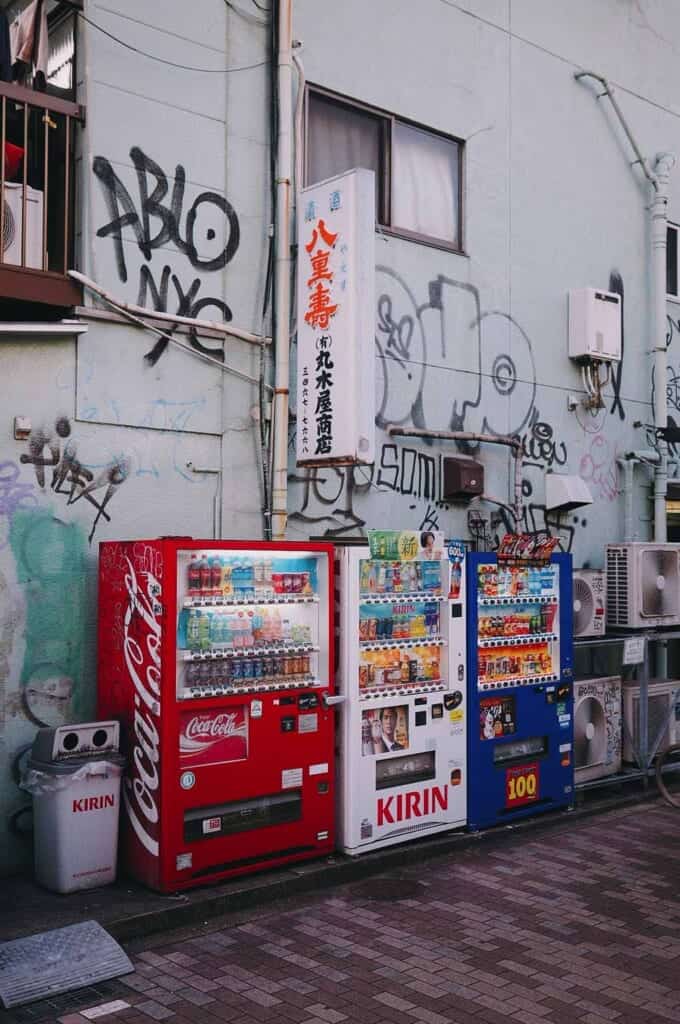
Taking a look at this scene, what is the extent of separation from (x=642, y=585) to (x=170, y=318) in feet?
18.6

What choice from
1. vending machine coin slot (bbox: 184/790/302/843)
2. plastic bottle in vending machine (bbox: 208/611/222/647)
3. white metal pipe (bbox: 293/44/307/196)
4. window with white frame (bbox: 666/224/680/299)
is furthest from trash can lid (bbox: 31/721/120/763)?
window with white frame (bbox: 666/224/680/299)

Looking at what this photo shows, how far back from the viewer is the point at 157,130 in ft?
25.4

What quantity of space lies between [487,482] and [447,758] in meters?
3.26

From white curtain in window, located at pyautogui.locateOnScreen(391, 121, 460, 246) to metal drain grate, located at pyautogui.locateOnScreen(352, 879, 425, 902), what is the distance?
20.0ft

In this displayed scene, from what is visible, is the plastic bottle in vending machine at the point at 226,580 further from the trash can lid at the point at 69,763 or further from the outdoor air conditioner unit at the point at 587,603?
the outdoor air conditioner unit at the point at 587,603

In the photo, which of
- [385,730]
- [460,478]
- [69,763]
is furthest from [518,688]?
[69,763]

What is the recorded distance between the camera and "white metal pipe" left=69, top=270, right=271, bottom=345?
729 centimetres

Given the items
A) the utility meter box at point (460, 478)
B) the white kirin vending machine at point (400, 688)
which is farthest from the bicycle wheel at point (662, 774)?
the utility meter box at point (460, 478)

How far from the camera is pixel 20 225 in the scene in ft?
23.5

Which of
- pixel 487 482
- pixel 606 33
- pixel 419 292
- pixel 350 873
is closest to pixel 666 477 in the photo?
pixel 487 482

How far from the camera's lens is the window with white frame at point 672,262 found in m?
12.7

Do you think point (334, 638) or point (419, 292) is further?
point (419, 292)

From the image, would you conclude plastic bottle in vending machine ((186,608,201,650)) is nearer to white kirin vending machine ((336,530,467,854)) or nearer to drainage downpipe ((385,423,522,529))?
white kirin vending machine ((336,530,467,854))

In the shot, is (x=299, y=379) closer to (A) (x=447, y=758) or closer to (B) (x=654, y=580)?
(A) (x=447, y=758)
